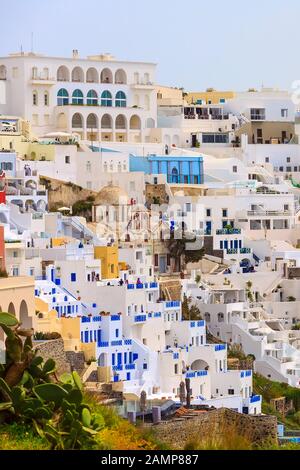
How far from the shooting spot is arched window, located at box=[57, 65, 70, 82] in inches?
2119

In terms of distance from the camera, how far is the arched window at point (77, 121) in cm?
5334

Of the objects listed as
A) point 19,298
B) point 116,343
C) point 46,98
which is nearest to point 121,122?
point 46,98

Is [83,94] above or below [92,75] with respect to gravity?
below

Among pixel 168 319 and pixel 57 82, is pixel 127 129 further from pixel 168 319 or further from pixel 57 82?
pixel 168 319

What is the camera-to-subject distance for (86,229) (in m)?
45.7

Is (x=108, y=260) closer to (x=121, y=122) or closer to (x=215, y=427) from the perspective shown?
(x=121, y=122)

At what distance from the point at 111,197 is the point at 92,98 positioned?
746cm

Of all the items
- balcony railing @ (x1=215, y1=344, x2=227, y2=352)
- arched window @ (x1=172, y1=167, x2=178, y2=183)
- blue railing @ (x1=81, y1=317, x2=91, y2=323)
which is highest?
A: arched window @ (x1=172, y1=167, x2=178, y2=183)

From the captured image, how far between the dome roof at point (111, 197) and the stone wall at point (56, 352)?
14.8 meters

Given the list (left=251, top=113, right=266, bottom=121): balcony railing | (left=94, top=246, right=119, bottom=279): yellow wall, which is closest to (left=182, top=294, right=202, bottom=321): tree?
(left=94, top=246, right=119, bottom=279): yellow wall

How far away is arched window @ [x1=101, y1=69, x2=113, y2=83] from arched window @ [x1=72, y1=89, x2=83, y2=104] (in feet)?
4.23

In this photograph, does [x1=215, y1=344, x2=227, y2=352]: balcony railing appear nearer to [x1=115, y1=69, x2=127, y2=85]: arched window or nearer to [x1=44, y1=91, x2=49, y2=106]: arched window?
[x1=44, y1=91, x2=49, y2=106]: arched window

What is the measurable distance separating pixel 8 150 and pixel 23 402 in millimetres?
28923

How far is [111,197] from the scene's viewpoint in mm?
47406
